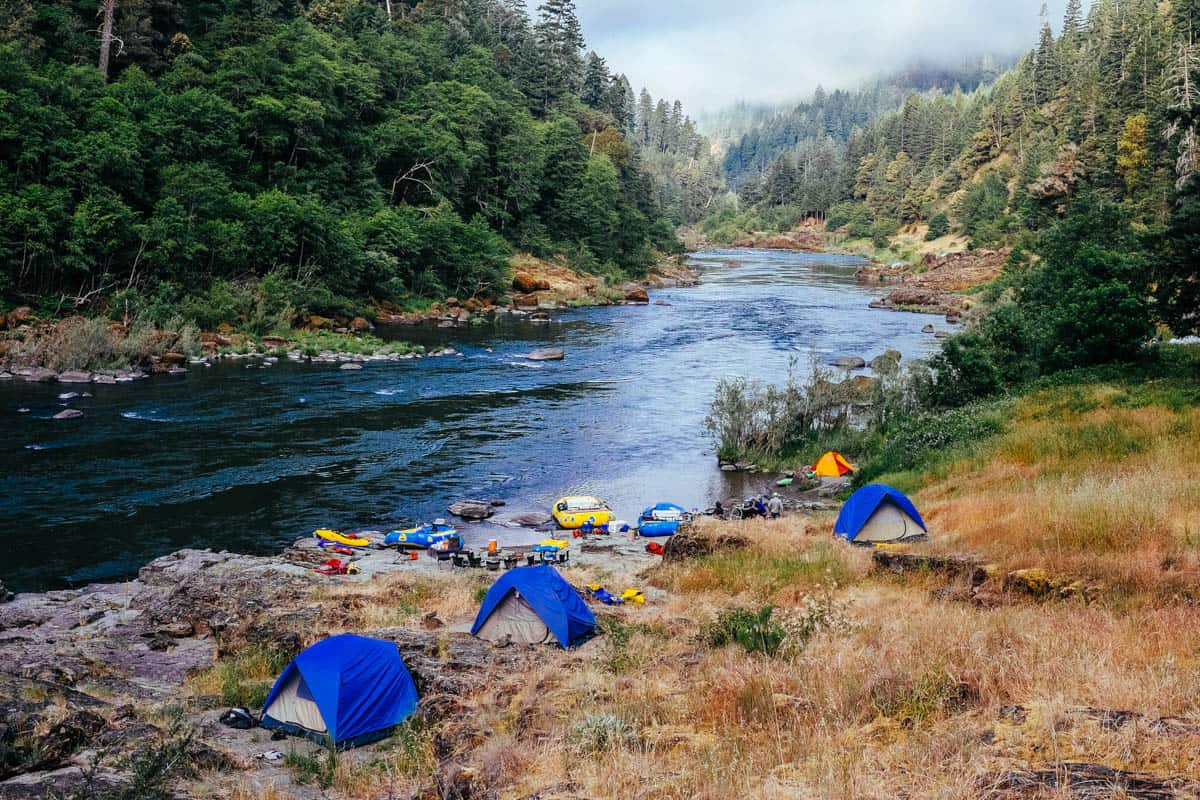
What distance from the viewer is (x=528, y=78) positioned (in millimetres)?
99750

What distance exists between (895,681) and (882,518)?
11544 mm

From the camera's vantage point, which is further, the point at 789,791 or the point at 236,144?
the point at 236,144

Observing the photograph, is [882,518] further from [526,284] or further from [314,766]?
[526,284]

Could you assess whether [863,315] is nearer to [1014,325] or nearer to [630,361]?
[630,361]

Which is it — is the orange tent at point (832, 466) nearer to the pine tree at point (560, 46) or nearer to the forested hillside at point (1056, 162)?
A: the forested hillside at point (1056, 162)

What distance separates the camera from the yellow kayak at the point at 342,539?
22109 mm

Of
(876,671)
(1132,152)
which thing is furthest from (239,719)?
(1132,152)

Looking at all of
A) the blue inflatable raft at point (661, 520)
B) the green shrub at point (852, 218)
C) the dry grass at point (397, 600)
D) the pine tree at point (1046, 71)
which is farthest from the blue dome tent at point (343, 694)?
the green shrub at point (852, 218)

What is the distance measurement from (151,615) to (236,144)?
48581 millimetres

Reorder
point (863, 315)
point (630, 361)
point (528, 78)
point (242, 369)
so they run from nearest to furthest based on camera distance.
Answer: point (242, 369)
point (630, 361)
point (863, 315)
point (528, 78)

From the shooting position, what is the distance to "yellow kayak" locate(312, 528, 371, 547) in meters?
22.1

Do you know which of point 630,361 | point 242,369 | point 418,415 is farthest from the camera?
point 630,361

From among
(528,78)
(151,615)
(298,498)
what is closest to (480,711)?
(151,615)

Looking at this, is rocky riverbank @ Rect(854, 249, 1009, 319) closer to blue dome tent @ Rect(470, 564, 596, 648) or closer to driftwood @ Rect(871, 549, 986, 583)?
driftwood @ Rect(871, 549, 986, 583)
